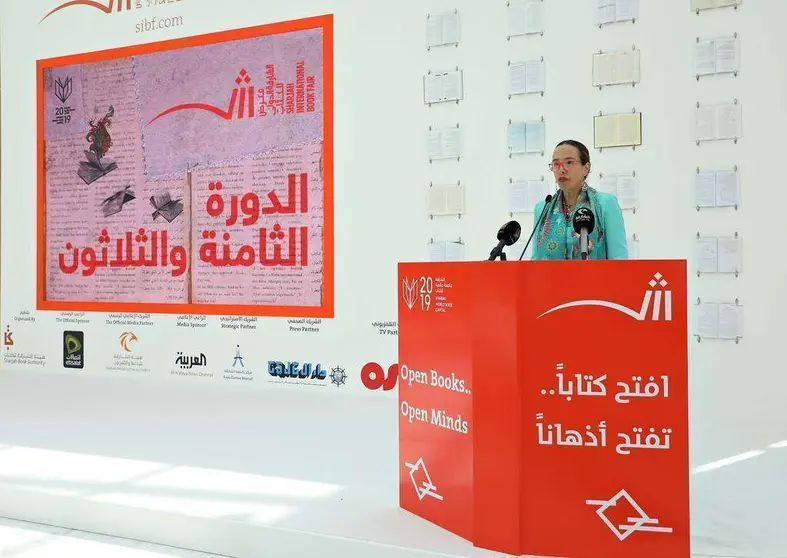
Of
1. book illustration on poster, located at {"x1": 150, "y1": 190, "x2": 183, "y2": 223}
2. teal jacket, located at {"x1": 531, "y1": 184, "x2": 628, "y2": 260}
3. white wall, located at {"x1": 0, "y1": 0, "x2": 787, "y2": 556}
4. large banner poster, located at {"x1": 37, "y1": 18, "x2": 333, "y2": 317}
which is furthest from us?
book illustration on poster, located at {"x1": 150, "y1": 190, "x2": 183, "y2": 223}

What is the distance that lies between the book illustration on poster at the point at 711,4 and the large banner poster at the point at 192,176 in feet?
7.49

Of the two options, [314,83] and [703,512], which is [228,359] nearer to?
[314,83]

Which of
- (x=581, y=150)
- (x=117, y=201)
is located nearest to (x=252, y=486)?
(x=581, y=150)

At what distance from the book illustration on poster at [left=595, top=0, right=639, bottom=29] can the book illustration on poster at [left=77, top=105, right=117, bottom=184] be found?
368 centimetres

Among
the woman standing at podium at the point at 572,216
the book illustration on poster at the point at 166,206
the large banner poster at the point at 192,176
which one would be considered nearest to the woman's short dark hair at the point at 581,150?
the woman standing at podium at the point at 572,216

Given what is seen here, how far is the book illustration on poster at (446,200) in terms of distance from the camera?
5.03 m

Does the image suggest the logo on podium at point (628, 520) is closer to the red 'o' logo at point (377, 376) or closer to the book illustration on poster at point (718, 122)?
the book illustration on poster at point (718, 122)

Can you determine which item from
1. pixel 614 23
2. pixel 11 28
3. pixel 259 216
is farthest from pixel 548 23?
pixel 11 28

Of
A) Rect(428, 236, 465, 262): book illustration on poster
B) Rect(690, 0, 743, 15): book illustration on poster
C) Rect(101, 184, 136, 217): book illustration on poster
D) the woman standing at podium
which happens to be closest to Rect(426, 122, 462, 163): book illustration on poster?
Rect(428, 236, 465, 262): book illustration on poster

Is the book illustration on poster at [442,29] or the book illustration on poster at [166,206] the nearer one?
the book illustration on poster at [442,29]

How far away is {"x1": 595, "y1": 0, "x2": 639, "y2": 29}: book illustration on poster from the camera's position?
457 cm

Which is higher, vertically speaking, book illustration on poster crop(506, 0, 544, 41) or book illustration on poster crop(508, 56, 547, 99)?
book illustration on poster crop(506, 0, 544, 41)

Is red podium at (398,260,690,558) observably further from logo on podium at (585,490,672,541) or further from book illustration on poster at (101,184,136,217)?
book illustration on poster at (101,184,136,217)

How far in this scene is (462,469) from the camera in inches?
89.0
